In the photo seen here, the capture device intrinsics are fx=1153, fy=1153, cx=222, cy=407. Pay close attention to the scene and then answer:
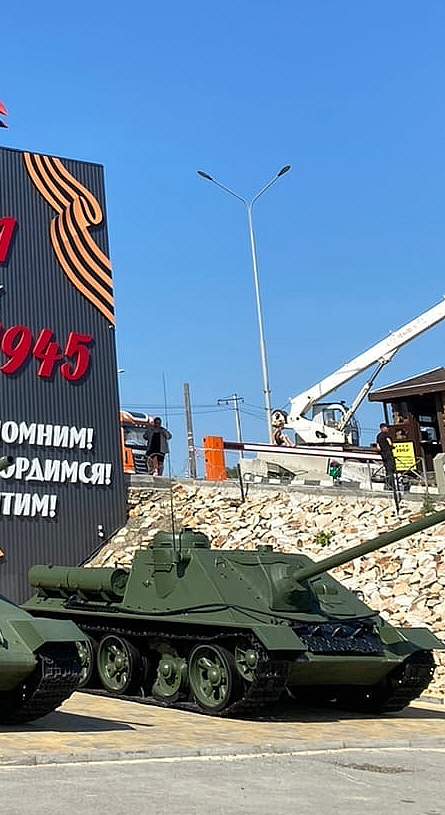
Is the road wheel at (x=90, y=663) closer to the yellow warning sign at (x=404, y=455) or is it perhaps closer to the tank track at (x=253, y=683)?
the tank track at (x=253, y=683)

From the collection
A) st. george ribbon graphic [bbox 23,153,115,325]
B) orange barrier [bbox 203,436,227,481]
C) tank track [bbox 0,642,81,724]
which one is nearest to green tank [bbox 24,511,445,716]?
tank track [bbox 0,642,81,724]

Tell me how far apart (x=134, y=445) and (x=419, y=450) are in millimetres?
8554

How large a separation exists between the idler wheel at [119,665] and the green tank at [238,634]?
0.01 m

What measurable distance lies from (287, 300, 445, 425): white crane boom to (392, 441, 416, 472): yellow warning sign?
10.7 meters

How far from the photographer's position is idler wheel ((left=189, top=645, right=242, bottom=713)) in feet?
44.2

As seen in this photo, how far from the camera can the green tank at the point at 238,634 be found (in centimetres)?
1341

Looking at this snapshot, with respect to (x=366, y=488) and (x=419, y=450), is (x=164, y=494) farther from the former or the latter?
(x=419, y=450)

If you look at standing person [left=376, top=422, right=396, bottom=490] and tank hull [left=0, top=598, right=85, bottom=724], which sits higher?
standing person [left=376, top=422, right=396, bottom=490]

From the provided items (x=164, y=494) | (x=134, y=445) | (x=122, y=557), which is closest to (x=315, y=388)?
(x=134, y=445)

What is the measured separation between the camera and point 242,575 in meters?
14.9

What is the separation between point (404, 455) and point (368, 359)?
37.2 feet

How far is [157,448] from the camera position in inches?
1119

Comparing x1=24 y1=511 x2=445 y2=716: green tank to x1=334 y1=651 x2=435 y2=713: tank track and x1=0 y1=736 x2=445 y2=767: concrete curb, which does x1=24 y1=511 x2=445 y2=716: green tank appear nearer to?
x1=334 y1=651 x2=435 y2=713: tank track

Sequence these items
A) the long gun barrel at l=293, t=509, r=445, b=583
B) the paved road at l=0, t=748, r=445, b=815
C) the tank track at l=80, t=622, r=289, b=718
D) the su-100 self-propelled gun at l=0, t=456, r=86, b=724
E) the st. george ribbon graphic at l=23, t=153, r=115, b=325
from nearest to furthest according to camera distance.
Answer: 1. the paved road at l=0, t=748, r=445, b=815
2. the su-100 self-propelled gun at l=0, t=456, r=86, b=724
3. the long gun barrel at l=293, t=509, r=445, b=583
4. the tank track at l=80, t=622, r=289, b=718
5. the st. george ribbon graphic at l=23, t=153, r=115, b=325
